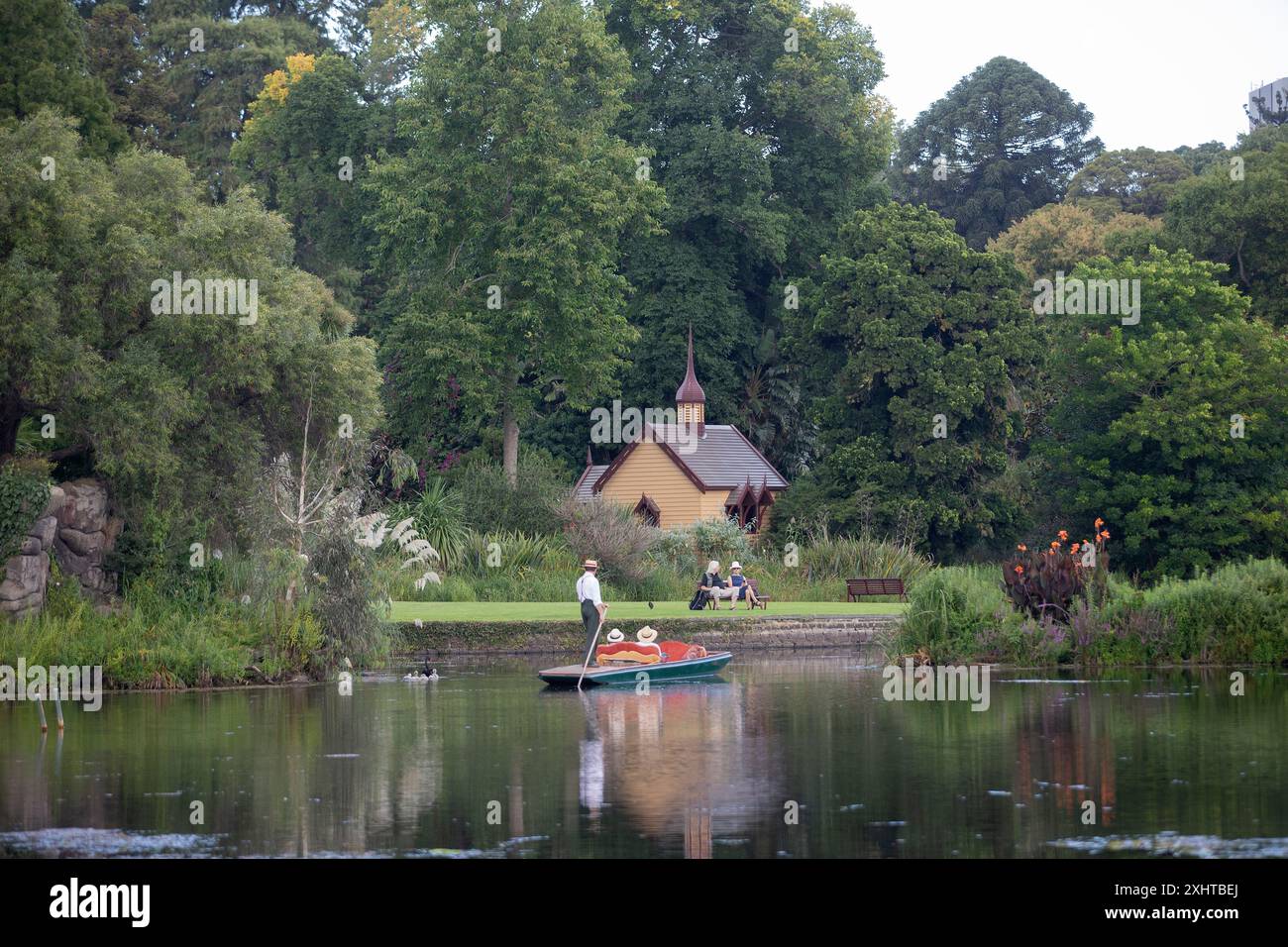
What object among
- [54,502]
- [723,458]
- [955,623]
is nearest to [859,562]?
[723,458]

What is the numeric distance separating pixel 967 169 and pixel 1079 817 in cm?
7512

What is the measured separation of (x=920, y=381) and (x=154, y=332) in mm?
30089

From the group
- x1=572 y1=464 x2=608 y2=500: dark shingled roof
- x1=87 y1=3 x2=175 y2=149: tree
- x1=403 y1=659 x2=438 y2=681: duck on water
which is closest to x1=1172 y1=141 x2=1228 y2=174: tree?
x1=572 y1=464 x2=608 y2=500: dark shingled roof

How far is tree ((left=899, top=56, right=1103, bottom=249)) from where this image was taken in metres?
85.1

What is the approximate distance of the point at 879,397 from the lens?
57.2 m

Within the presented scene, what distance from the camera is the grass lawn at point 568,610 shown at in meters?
35.5

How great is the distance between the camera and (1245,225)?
5728 cm

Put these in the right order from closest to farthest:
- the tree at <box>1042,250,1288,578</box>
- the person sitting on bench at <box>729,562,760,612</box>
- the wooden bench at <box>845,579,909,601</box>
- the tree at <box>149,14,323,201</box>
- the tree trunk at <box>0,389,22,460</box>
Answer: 1. the tree trunk at <box>0,389,22,460</box>
2. the person sitting on bench at <box>729,562,760,612</box>
3. the wooden bench at <box>845,579,909,601</box>
4. the tree at <box>1042,250,1288,578</box>
5. the tree at <box>149,14,323,201</box>

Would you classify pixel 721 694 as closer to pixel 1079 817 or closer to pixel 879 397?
pixel 1079 817

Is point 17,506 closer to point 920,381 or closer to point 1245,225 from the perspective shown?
point 920,381

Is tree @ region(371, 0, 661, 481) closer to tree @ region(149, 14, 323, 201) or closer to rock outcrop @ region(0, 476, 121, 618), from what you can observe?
tree @ region(149, 14, 323, 201)

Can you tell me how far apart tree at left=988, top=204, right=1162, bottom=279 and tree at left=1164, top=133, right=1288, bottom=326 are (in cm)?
685

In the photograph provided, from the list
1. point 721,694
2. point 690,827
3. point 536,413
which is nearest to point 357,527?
point 721,694

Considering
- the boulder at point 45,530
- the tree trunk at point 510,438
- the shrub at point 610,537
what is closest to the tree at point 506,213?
the tree trunk at point 510,438
